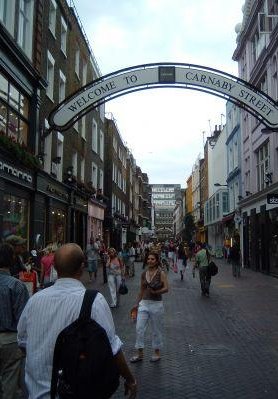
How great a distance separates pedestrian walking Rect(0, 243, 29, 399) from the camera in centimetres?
493

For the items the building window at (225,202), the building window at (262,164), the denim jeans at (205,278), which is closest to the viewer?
the denim jeans at (205,278)

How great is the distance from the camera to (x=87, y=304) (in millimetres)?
3123

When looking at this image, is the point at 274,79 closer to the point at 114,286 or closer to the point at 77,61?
the point at 77,61

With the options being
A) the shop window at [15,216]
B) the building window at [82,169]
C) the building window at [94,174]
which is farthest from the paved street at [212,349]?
the building window at [94,174]

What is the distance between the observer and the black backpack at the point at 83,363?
2.86m

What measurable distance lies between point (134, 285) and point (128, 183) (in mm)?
42750

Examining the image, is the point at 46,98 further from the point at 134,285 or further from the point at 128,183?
the point at 128,183

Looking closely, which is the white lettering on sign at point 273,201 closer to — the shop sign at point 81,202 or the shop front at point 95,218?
the shop sign at point 81,202

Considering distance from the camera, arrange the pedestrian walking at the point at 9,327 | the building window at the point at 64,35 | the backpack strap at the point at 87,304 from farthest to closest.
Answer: the building window at the point at 64,35
the pedestrian walking at the point at 9,327
the backpack strap at the point at 87,304

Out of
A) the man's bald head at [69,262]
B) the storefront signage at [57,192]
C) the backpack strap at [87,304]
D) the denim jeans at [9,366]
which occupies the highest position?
the storefront signage at [57,192]

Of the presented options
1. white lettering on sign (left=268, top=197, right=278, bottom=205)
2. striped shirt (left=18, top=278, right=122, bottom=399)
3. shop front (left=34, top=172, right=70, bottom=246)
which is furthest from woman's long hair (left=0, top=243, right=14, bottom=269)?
white lettering on sign (left=268, top=197, right=278, bottom=205)

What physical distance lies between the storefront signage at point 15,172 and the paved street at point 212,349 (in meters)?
4.49

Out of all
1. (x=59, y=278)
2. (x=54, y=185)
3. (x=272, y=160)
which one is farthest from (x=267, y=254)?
(x=59, y=278)

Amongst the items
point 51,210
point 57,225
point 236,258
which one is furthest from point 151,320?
point 236,258
